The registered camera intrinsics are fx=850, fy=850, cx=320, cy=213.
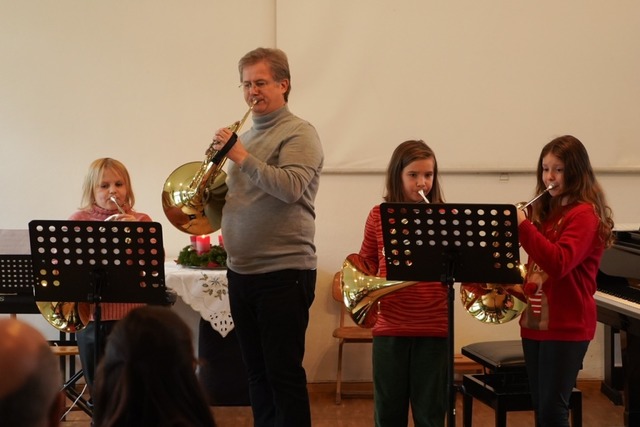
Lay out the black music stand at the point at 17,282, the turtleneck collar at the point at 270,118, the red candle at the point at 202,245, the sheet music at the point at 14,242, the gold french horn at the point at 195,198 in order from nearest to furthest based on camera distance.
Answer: the turtleneck collar at the point at 270,118 < the gold french horn at the point at 195,198 < the black music stand at the point at 17,282 < the sheet music at the point at 14,242 < the red candle at the point at 202,245

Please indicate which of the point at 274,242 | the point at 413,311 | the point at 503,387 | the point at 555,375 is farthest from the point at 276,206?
the point at 503,387

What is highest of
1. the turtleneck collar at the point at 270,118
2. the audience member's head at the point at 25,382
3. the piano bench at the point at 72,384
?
the turtleneck collar at the point at 270,118

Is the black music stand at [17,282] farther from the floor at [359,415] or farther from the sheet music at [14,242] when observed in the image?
the floor at [359,415]

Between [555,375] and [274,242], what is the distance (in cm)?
104

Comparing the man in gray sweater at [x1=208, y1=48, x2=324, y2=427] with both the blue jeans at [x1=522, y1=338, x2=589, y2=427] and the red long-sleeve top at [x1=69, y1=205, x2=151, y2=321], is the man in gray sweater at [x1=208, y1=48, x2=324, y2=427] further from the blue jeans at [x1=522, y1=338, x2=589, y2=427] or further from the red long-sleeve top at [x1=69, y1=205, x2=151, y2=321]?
the blue jeans at [x1=522, y1=338, x2=589, y2=427]

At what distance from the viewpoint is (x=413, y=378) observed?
2.92 meters

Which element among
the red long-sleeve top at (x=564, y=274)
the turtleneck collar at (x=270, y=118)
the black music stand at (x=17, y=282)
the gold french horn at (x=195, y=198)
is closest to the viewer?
the red long-sleeve top at (x=564, y=274)

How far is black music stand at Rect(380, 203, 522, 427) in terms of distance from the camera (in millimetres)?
2596

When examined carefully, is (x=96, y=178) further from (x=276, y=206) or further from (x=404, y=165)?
(x=404, y=165)

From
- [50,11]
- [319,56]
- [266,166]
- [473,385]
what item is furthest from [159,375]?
[50,11]

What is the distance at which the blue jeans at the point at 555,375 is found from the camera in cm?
281

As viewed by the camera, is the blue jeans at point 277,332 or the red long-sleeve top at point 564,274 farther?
the blue jeans at point 277,332

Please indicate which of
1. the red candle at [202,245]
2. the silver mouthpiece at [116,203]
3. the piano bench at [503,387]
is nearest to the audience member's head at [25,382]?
the silver mouthpiece at [116,203]

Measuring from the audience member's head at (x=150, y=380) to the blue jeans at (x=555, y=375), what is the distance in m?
1.71
